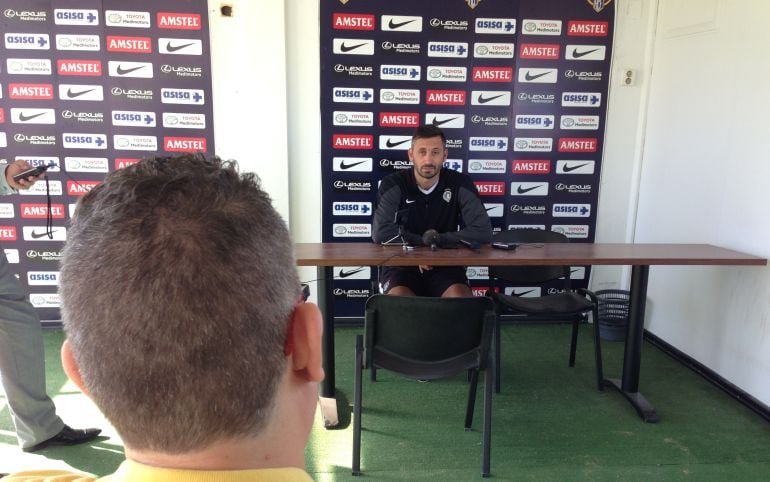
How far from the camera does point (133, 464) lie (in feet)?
1.51

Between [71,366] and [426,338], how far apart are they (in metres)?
1.51

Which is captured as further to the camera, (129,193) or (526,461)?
(526,461)

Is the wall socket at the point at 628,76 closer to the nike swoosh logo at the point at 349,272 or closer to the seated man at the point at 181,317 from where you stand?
the nike swoosh logo at the point at 349,272

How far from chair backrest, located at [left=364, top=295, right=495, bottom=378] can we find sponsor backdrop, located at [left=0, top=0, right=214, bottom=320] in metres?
2.15

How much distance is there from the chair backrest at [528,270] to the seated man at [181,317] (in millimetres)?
2669

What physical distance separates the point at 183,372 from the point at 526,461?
2.04 metres

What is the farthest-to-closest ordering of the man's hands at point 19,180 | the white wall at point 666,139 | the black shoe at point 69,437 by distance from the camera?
the white wall at point 666,139 → the black shoe at point 69,437 → the man's hands at point 19,180

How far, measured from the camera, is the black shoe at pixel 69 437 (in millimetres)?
2133

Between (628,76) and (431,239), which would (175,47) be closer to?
(431,239)

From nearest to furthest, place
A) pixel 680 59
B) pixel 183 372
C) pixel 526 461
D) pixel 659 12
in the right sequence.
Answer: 1. pixel 183 372
2. pixel 526 461
3. pixel 680 59
4. pixel 659 12

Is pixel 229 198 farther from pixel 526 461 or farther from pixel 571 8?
pixel 571 8

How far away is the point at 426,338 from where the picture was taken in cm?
192

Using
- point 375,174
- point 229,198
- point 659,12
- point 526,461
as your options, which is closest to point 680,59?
point 659,12

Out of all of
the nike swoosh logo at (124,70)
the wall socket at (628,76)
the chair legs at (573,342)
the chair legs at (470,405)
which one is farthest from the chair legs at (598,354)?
the nike swoosh logo at (124,70)
